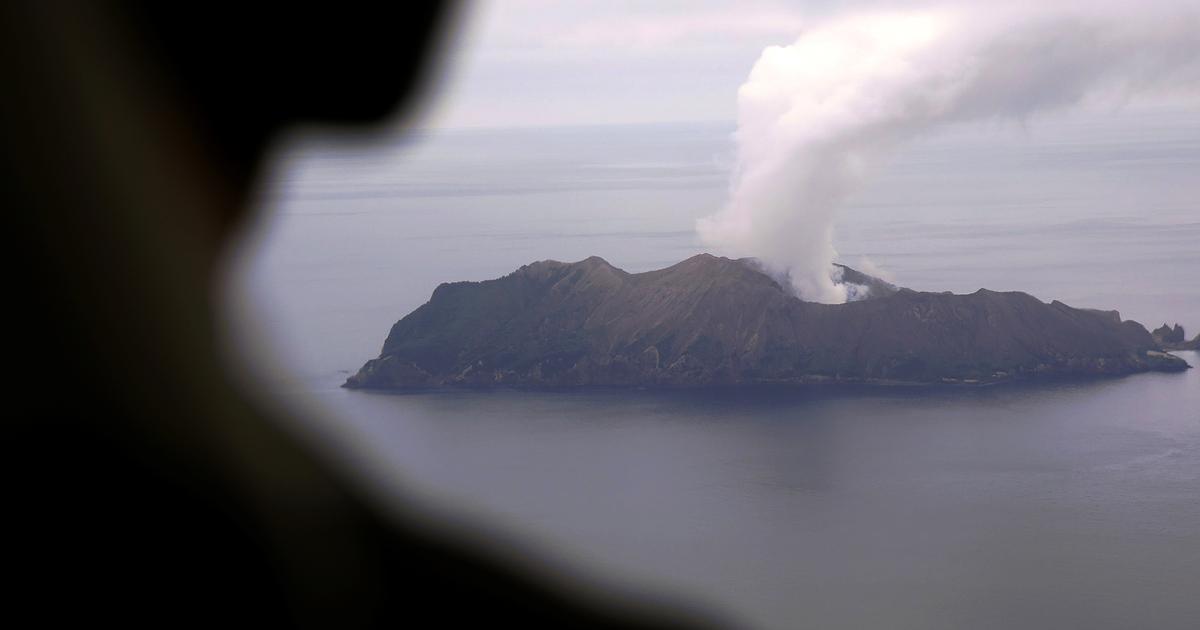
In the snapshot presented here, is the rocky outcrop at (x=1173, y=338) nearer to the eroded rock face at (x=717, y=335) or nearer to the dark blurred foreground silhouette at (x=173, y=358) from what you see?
the eroded rock face at (x=717, y=335)

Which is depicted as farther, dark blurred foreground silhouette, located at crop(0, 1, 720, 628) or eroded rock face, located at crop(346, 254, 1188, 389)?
eroded rock face, located at crop(346, 254, 1188, 389)

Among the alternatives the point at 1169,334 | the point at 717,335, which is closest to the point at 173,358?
the point at 717,335

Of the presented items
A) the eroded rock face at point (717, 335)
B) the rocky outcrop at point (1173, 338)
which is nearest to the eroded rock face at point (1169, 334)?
the rocky outcrop at point (1173, 338)

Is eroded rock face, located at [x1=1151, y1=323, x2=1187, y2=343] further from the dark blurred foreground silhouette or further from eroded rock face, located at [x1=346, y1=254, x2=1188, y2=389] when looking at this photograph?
the dark blurred foreground silhouette

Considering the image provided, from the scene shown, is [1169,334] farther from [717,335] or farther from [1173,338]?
[717,335]

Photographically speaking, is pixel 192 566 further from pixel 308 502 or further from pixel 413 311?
pixel 413 311

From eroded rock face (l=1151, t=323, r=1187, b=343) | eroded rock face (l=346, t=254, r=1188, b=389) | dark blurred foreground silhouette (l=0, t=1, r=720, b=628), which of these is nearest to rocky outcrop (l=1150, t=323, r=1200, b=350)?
eroded rock face (l=1151, t=323, r=1187, b=343)
